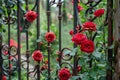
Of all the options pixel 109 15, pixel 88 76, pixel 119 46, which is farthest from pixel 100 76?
pixel 109 15

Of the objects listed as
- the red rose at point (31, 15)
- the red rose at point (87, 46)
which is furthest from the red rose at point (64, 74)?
the red rose at point (31, 15)

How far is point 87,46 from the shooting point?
200 cm

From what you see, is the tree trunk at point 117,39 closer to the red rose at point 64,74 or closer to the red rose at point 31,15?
the red rose at point 64,74

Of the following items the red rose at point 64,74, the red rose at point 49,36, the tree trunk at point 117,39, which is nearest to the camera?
the tree trunk at point 117,39

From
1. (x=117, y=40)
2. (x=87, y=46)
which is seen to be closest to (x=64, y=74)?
(x=87, y=46)

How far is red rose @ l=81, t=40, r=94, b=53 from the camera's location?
1990 millimetres

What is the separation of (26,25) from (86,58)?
79 centimetres

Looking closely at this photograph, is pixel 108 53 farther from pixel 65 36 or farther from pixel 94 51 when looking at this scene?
pixel 65 36

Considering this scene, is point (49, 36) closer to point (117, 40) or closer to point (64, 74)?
point (64, 74)

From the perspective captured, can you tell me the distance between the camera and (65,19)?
1170cm

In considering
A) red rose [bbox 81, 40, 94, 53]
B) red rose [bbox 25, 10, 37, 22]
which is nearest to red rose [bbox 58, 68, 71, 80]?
red rose [bbox 81, 40, 94, 53]

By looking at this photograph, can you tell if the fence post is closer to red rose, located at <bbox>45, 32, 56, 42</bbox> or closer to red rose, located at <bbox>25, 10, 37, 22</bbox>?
red rose, located at <bbox>45, 32, 56, 42</bbox>

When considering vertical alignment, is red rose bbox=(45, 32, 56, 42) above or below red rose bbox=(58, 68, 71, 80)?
above

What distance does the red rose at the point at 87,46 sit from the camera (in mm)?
1990
